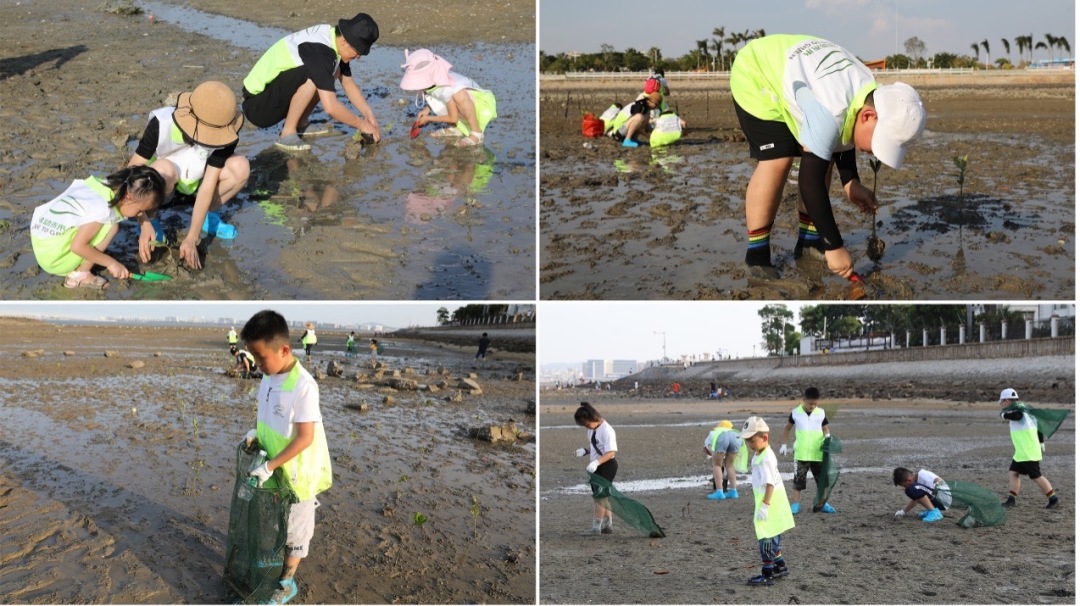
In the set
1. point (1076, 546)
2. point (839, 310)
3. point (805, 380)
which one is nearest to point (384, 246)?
point (1076, 546)

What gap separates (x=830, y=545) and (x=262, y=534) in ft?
11.1

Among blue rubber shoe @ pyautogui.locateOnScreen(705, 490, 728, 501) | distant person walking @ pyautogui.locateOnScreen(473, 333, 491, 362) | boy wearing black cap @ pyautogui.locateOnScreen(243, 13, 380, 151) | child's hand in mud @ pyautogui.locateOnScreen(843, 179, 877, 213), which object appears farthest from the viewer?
distant person walking @ pyautogui.locateOnScreen(473, 333, 491, 362)

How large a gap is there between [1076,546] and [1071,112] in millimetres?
15470

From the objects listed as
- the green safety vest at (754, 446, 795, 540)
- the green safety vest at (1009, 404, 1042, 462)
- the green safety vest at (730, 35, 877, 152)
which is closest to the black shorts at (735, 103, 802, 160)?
the green safety vest at (730, 35, 877, 152)

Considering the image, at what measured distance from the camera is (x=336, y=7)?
17.9m

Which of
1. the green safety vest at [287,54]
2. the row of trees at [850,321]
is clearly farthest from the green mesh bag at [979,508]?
the row of trees at [850,321]

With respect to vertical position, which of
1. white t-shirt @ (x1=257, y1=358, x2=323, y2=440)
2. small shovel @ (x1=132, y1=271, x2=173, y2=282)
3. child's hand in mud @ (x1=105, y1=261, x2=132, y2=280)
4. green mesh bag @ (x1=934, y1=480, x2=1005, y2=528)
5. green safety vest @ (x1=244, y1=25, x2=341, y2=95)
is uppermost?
green safety vest @ (x1=244, y1=25, x2=341, y2=95)

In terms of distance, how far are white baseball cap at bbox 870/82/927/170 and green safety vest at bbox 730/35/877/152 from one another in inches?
5.6

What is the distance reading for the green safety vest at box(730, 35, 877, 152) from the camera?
461 cm

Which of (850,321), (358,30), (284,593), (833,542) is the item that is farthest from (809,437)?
(850,321)

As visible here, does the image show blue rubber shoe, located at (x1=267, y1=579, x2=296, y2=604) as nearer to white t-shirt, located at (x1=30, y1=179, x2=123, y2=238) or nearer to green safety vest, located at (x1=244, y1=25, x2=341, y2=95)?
white t-shirt, located at (x1=30, y1=179, x2=123, y2=238)

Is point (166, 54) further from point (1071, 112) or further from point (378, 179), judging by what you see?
point (1071, 112)

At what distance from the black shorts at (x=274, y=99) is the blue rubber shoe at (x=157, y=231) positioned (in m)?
2.19

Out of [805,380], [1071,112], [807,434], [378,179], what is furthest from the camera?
[805,380]
